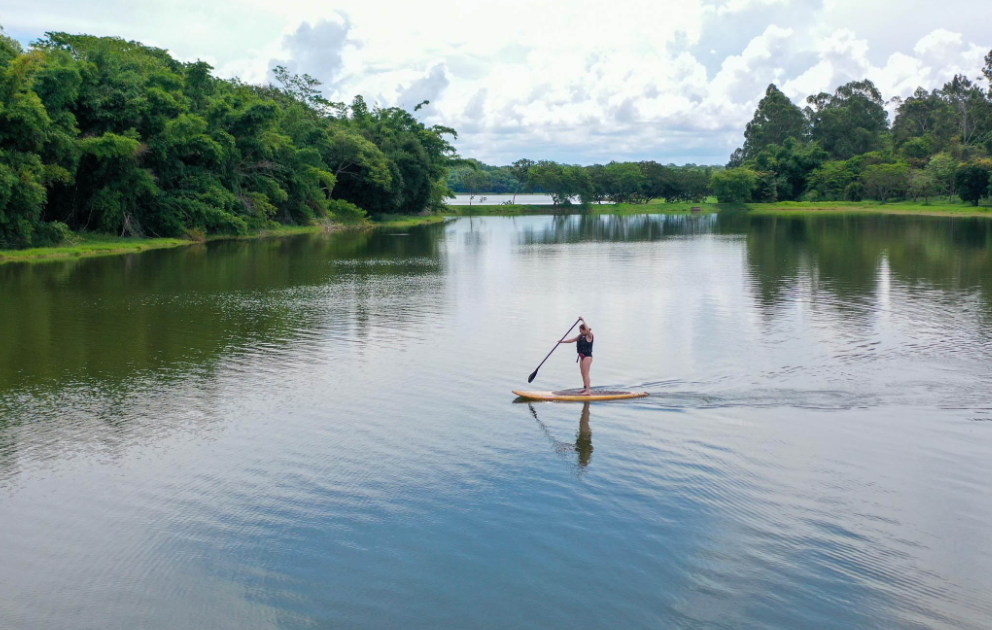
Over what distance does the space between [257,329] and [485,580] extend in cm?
1593

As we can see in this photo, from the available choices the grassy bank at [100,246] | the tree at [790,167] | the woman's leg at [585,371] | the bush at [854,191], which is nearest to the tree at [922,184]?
the bush at [854,191]

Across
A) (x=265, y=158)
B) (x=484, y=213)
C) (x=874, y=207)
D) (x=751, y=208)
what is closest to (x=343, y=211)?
(x=265, y=158)

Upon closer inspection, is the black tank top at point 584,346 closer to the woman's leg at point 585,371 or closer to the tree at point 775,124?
the woman's leg at point 585,371

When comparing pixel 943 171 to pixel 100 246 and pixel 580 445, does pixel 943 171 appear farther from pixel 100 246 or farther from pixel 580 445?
pixel 580 445

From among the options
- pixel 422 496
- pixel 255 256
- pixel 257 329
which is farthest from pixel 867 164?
pixel 422 496

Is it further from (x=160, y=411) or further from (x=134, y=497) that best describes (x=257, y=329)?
(x=134, y=497)

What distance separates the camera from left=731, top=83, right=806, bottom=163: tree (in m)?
143

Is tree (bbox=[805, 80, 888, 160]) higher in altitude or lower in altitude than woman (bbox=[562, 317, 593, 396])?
higher

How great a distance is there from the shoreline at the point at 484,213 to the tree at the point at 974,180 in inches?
52.4

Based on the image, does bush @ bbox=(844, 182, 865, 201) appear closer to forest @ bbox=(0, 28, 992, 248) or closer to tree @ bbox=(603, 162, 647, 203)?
forest @ bbox=(0, 28, 992, 248)

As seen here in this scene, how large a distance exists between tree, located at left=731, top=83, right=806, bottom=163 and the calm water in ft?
411

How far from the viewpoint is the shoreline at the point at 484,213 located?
43.6 m

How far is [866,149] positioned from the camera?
134 meters

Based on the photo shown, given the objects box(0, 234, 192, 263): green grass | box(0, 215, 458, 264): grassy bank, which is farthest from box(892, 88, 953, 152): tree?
box(0, 234, 192, 263): green grass
